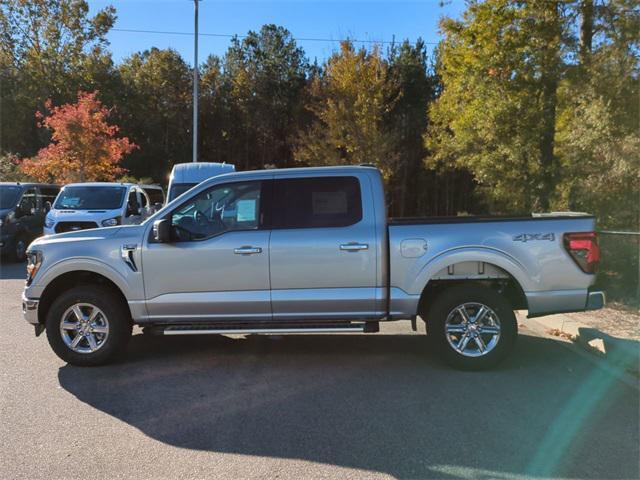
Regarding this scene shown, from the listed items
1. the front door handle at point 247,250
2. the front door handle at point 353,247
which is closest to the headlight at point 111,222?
the front door handle at point 247,250

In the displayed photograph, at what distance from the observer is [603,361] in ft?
19.8

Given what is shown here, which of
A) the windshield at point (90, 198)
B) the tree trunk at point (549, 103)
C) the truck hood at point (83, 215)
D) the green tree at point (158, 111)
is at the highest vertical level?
the green tree at point (158, 111)

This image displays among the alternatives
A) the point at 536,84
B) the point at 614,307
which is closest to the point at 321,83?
the point at 536,84

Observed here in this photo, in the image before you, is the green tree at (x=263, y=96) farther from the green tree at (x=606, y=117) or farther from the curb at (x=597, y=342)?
the curb at (x=597, y=342)

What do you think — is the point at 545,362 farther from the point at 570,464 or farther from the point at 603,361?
the point at 570,464

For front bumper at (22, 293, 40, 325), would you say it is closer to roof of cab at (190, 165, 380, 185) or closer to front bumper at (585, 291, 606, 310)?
roof of cab at (190, 165, 380, 185)

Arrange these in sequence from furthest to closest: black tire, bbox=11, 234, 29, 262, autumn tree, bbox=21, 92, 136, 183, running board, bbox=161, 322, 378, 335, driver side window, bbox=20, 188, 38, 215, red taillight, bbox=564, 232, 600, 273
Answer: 1. autumn tree, bbox=21, 92, 136, 183
2. driver side window, bbox=20, 188, 38, 215
3. black tire, bbox=11, 234, 29, 262
4. running board, bbox=161, 322, 378, 335
5. red taillight, bbox=564, 232, 600, 273

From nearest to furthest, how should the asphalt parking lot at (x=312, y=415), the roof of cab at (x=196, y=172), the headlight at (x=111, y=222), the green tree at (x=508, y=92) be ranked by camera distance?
the asphalt parking lot at (x=312, y=415), the green tree at (x=508, y=92), the roof of cab at (x=196, y=172), the headlight at (x=111, y=222)

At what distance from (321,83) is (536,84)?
45.5ft

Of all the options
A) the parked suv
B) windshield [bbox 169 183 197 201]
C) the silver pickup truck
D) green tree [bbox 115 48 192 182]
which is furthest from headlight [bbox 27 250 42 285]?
green tree [bbox 115 48 192 182]

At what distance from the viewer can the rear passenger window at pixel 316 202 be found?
18.6 ft

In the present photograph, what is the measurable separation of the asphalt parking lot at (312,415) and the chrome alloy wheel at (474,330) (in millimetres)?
290

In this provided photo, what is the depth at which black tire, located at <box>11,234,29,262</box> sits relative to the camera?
46.7 feet

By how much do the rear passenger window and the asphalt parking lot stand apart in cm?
155
